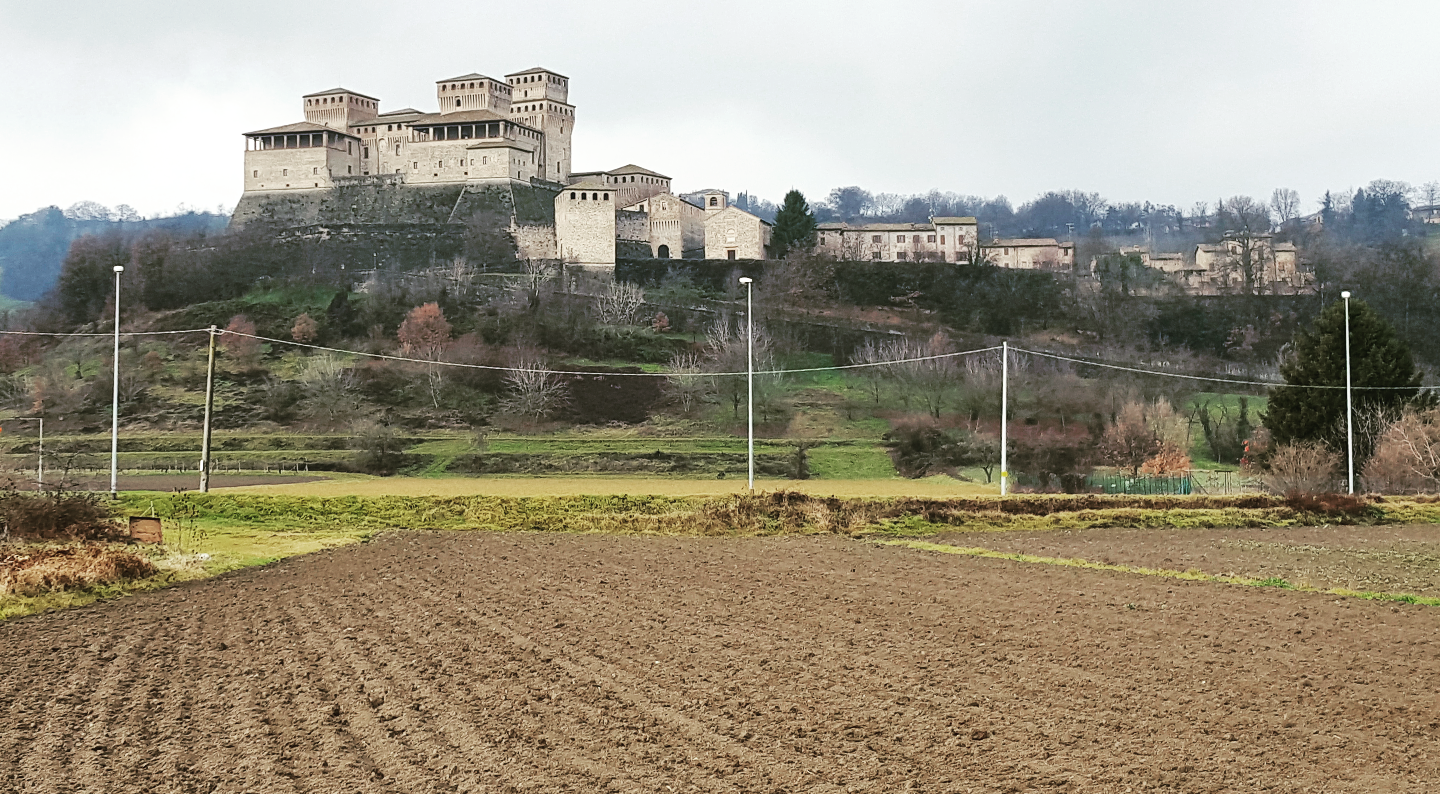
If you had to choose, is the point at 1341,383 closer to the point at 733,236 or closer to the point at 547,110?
the point at 733,236

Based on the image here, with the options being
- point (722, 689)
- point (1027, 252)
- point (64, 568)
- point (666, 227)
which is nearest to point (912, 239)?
point (1027, 252)

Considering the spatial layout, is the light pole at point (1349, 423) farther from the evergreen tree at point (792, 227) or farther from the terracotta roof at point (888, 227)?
the terracotta roof at point (888, 227)

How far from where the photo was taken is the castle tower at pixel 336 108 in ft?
288

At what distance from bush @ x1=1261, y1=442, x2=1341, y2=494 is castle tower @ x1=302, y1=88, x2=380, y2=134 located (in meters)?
71.5

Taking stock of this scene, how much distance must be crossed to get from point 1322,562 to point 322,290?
62.3 m

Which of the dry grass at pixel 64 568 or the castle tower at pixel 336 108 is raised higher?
the castle tower at pixel 336 108

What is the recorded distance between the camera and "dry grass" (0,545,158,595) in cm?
1590

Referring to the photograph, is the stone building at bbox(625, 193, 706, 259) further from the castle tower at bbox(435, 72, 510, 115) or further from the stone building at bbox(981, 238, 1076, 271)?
the stone building at bbox(981, 238, 1076, 271)

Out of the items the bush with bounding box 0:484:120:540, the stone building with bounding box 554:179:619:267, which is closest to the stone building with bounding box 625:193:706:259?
the stone building with bounding box 554:179:619:267

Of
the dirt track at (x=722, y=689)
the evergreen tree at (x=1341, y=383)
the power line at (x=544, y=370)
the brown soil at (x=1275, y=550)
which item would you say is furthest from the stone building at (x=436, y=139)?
the dirt track at (x=722, y=689)

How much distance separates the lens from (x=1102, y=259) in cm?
Result: 8969

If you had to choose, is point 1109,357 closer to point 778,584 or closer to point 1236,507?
point 1236,507

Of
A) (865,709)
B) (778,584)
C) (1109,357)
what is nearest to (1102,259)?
(1109,357)

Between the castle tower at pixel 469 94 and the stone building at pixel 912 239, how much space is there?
26.9m
